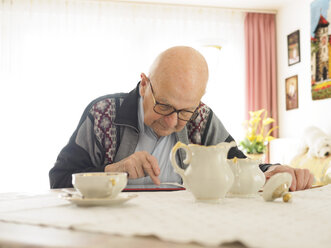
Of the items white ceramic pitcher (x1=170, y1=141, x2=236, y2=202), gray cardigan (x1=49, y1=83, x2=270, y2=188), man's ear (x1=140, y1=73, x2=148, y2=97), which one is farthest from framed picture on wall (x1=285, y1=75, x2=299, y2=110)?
white ceramic pitcher (x1=170, y1=141, x2=236, y2=202)

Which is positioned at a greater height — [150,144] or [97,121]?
[97,121]

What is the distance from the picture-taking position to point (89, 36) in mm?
5742

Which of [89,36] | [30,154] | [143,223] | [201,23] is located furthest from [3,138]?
[143,223]

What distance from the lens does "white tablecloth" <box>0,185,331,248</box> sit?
65cm

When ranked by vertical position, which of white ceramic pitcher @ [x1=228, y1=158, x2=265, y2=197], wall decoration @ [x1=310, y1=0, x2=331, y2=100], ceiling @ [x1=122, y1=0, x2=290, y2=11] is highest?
ceiling @ [x1=122, y1=0, x2=290, y2=11]

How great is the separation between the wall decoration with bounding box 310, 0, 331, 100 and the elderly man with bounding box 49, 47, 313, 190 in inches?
123

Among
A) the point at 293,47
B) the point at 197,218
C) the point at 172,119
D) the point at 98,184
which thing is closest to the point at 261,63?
the point at 293,47

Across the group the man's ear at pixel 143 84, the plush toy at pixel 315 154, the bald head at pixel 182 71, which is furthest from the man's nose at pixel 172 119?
the plush toy at pixel 315 154

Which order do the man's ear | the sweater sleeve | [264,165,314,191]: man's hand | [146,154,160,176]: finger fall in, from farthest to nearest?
the man's ear < the sweater sleeve < [264,165,314,191]: man's hand < [146,154,160,176]: finger

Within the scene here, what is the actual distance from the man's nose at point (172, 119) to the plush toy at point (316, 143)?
272 centimetres

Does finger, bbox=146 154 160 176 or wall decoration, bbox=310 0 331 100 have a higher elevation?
wall decoration, bbox=310 0 331 100

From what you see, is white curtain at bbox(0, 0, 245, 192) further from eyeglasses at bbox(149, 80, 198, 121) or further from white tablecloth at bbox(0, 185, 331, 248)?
white tablecloth at bbox(0, 185, 331, 248)

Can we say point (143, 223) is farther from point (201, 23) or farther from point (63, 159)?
point (201, 23)

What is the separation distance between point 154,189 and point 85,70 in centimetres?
455
